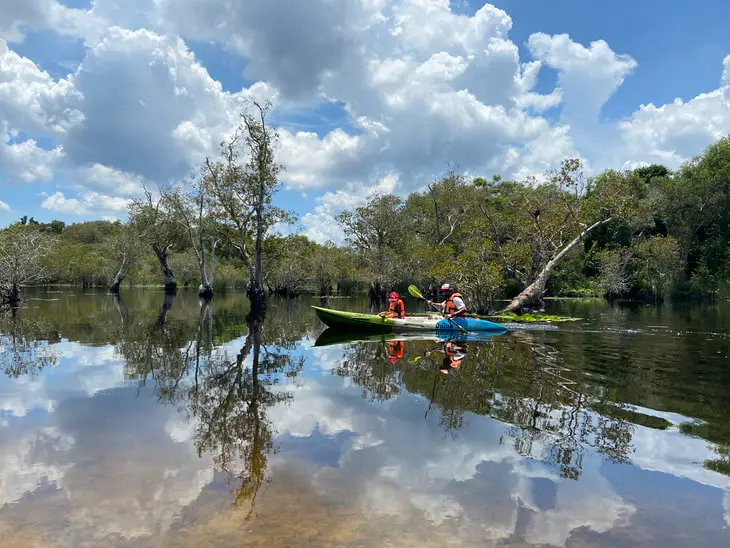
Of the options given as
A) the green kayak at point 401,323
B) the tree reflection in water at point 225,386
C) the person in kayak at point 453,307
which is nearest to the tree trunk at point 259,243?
the tree reflection in water at point 225,386

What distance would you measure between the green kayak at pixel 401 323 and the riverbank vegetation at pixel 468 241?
7.63 metres

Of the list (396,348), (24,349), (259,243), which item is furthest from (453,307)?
(259,243)

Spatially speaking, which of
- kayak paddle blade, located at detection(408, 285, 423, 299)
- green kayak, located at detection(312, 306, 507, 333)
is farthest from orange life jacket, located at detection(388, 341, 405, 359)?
kayak paddle blade, located at detection(408, 285, 423, 299)

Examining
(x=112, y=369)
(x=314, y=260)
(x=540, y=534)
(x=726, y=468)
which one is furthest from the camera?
(x=314, y=260)

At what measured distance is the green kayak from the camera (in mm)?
16328

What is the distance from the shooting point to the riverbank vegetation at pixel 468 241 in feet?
89.8

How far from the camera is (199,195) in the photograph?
138ft

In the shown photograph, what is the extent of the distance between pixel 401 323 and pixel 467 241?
17872mm

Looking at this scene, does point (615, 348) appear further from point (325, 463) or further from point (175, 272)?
point (175, 272)

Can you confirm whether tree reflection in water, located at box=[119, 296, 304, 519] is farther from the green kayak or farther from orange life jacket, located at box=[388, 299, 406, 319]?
orange life jacket, located at box=[388, 299, 406, 319]

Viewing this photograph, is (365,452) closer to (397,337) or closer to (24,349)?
(397,337)

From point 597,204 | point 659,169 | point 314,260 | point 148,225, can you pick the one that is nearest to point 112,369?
point 597,204

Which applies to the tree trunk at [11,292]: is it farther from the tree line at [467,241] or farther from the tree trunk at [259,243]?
the tree trunk at [259,243]

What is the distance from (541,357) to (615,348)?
295cm
